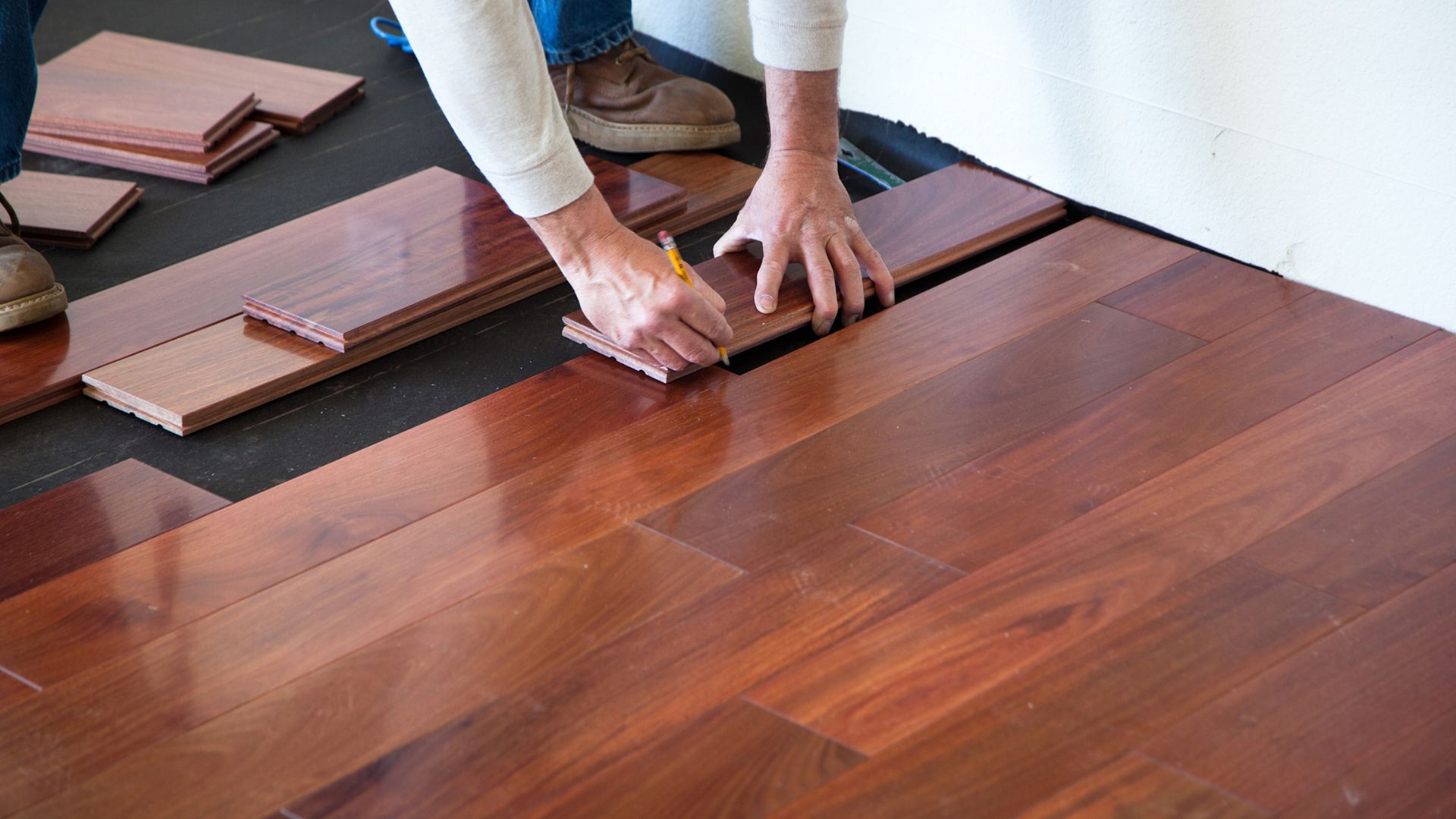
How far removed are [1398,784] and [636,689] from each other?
70cm

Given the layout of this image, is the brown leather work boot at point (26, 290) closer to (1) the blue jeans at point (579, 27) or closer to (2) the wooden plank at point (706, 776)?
(1) the blue jeans at point (579, 27)

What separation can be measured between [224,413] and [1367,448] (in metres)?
1.52

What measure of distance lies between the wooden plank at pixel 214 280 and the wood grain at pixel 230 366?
0.05 meters

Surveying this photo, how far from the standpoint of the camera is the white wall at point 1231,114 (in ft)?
6.13

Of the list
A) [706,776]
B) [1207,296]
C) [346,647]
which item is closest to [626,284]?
[346,647]

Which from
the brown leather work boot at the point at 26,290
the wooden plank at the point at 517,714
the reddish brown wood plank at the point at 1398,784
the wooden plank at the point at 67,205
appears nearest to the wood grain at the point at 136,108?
the wooden plank at the point at 67,205

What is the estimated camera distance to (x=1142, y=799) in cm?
118

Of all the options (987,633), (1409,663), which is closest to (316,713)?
(987,633)

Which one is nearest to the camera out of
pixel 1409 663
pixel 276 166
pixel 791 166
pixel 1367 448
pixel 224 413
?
pixel 1409 663

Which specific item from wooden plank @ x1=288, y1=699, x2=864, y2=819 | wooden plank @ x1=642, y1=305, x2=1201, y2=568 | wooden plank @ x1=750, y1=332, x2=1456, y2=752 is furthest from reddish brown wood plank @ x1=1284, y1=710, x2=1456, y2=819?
wooden plank @ x1=642, y1=305, x2=1201, y2=568

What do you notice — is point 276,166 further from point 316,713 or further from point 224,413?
point 316,713

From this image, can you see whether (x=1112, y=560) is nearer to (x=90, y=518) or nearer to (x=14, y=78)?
(x=90, y=518)

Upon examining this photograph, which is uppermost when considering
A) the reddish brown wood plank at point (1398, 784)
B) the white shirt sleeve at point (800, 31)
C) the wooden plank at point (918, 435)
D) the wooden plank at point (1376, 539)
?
the white shirt sleeve at point (800, 31)

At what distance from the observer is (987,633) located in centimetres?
139
